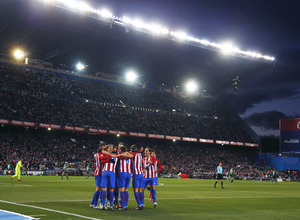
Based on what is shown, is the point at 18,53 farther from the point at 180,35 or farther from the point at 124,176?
the point at 124,176

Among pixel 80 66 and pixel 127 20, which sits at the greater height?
pixel 127 20

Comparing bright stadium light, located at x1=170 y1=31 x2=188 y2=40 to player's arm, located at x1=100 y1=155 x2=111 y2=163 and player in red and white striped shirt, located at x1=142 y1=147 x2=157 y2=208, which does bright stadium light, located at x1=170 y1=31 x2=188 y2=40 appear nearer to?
player in red and white striped shirt, located at x1=142 y1=147 x2=157 y2=208

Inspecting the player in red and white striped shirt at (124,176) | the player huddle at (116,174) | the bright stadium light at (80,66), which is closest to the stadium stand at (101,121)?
the bright stadium light at (80,66)

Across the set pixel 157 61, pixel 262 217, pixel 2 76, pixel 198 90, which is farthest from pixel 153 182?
pixel 198 90

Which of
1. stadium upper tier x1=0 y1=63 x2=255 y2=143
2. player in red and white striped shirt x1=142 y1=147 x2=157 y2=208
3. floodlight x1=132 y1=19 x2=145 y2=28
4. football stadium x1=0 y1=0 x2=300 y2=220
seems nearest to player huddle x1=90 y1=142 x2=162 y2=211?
player in red and white striped shirt x1=142 y1=147 x2=157 y2=208

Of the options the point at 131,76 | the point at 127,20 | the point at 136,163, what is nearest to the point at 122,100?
the point at 131,76

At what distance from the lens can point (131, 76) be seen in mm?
73562

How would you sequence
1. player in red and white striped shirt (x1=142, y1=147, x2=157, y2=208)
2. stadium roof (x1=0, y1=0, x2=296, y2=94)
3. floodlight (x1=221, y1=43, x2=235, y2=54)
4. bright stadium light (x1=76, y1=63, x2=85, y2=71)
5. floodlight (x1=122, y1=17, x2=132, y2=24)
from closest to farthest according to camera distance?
player in red and white striped shirt (x1=142, y1=147, x2=157, y2=208), stadium roof (x1=0, y1=0, x2=296, y2=94), floodlight (x1=122, y1=17, x2=132, y2=24), floodlight (x1=221, y1=43, x2=235, y2=54), bright stadium light (x1=76, y1=63, x2=85, y2=71)

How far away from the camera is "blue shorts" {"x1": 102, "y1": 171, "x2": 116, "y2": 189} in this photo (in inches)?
488

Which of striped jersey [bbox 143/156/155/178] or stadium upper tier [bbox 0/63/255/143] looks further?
stadium upper tier [bbox 0/63/255/143]

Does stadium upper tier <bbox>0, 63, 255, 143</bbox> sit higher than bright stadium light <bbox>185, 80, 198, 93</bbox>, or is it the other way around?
bright stadium light <bbox>185, 80, 198, 93</bbox>

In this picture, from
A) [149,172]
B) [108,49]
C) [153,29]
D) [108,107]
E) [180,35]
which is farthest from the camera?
[108,107]

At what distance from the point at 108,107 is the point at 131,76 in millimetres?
10871

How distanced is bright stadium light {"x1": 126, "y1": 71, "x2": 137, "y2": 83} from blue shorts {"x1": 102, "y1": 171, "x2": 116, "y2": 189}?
6019cm
